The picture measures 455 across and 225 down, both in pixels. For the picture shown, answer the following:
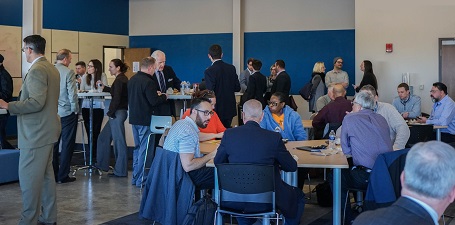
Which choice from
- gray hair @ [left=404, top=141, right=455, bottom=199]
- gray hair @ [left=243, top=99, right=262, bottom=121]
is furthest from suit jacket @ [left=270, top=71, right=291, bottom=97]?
gray hair @ [left=404, top=141, right=455, bottom=199]

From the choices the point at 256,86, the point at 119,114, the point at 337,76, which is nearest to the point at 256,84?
the point at 256,86

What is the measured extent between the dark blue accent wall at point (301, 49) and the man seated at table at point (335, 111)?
6.73m

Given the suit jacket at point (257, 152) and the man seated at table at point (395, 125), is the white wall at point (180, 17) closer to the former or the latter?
the man seated at table at point (395, 125)

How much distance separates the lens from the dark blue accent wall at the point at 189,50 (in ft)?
52.0

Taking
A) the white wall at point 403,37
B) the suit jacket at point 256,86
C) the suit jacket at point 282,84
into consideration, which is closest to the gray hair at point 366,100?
the suit jacket at point 282,84

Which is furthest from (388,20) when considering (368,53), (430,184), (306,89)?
(430,184)

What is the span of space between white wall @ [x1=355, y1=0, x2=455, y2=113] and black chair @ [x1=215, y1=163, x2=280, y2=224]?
8.54m

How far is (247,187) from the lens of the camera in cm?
425

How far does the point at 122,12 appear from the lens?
16.7 meters

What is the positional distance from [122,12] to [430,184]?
1534 centimetres

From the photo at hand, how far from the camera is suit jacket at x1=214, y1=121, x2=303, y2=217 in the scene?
431 cm

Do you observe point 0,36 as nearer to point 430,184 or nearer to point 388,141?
point 388,141

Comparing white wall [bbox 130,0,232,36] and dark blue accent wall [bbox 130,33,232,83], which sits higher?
white wall [bbox 130,0,232,36]

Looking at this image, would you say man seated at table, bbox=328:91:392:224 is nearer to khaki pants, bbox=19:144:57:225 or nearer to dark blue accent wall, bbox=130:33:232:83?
khaki pants, bbox=19:144:57:225
